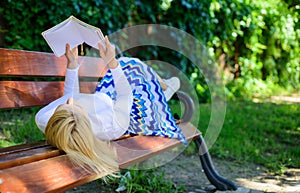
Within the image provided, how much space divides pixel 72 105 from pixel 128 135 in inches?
21.6

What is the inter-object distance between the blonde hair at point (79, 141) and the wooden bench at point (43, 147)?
4 cm

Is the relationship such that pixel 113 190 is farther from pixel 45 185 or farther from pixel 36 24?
pixel 36 24

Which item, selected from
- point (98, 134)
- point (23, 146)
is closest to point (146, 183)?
point (98, 134)

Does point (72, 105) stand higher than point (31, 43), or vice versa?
point (31, 43)

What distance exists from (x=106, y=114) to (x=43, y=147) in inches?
14.8

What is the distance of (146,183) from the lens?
254cm

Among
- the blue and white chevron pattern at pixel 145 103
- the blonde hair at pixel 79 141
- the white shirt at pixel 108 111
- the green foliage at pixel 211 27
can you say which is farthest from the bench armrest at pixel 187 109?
the green foliage at pixel 211 27

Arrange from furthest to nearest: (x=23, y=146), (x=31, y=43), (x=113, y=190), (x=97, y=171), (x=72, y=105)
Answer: (x=31, y=43) < (x=113, y=190) < (x=23, y=146) < (x=72, y=105) < (x=97, y=171)

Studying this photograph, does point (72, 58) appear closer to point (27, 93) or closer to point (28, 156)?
point (27, 93)

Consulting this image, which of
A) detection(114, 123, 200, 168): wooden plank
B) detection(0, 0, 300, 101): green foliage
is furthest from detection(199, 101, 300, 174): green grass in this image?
detection(114, 123, 200, 168): wooden plank

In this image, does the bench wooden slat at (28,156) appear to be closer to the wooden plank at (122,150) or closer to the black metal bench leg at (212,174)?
the wooden plank at (122,150)

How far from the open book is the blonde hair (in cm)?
44

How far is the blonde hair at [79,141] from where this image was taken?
5.14 ft

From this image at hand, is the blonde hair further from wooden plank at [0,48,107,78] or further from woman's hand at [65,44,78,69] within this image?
woman's hand at [65,44,78,69]
